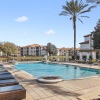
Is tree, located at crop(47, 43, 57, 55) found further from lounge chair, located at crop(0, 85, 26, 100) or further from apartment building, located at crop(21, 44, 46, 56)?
lounge chair, located at crop(0, 85, 26, 100)

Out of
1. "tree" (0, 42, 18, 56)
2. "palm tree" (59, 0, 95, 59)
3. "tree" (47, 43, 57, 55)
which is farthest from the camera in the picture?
"tree" (47, 43, 57, 55)

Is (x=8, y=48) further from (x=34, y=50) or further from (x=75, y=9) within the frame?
(x=34, y=50)

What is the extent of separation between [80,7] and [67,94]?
27622mm

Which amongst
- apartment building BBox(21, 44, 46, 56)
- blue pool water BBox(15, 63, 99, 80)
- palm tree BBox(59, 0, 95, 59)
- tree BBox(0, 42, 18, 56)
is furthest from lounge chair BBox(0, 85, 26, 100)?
apartment building BBox(21, 44, 46, 56)

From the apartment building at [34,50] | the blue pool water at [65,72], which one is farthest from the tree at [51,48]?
the blue pool water at [65,72]

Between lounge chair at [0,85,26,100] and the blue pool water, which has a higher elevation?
lounge chair at [0,85,26,100]

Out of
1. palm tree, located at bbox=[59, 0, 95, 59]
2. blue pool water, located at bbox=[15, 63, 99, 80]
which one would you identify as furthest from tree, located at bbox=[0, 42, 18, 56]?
blue pool water, located at bbox=[15, 63, 99, 80]

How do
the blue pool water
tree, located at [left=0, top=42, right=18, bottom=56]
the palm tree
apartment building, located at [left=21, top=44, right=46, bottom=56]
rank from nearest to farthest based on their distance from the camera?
the blue pool water < the palm tree < tree, located at [left=0, top=42, right=18, bottom=56] < apartment building, located at [left=21, top=44, right=46, bottom=56]

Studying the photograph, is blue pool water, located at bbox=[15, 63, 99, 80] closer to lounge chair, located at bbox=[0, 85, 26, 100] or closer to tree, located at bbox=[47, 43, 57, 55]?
lounge chair, located at bbox=[0, 85, 26, 100]

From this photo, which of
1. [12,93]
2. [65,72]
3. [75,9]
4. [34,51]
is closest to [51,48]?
[34,51]

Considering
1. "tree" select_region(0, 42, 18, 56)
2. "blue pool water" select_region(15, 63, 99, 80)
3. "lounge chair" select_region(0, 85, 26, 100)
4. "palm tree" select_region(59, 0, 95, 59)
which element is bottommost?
"blue pool water" select_region(15, 63, 99, 80)

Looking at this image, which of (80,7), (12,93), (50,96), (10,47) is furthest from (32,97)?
(10,47)

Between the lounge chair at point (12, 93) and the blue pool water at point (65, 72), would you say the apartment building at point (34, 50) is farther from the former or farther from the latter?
the lounge chair at point (12, 93)

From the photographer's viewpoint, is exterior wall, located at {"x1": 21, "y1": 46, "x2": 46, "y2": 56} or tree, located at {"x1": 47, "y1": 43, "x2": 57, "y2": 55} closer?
tree, located at {"x1": 47, "y1": 43, "x2": 57, "y2": 55}
